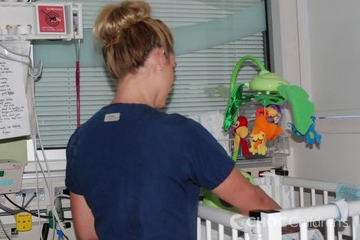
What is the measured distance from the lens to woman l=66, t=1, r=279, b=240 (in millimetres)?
1113

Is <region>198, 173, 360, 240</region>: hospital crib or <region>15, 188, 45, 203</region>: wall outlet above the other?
<region>198, 173, 360, 240</region>: hospital crib

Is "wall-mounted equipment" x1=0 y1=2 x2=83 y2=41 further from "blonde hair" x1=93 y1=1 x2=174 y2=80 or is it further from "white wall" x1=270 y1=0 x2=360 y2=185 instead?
"white wall" x1=270 y1=0 x2=360 y2=185

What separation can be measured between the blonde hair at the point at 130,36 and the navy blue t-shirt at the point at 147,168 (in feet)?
0.37

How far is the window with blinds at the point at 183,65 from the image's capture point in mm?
2143

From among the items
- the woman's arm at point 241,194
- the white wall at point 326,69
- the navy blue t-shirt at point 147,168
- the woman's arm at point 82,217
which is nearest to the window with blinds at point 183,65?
the white wall at point 326,69

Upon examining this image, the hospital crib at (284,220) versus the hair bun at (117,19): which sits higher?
the hair bun at (117,19)

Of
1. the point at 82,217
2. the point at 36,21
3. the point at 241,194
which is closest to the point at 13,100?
the point at 36,21

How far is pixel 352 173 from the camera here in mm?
1935

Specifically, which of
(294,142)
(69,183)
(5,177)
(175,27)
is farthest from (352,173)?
(5,177)

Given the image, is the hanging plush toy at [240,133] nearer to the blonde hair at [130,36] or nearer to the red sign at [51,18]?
the blonde hair at [130,36]

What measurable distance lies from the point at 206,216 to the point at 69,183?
1.25 ft

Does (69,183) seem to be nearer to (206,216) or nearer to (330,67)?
(206,216)

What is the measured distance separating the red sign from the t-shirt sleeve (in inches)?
39.7

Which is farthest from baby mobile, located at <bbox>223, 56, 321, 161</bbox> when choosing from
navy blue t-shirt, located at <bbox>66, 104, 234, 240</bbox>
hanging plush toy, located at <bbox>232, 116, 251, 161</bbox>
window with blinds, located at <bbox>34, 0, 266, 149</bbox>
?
navy blue t-shirt, located at <bbox>66, 104, 234, 240</bbox>
